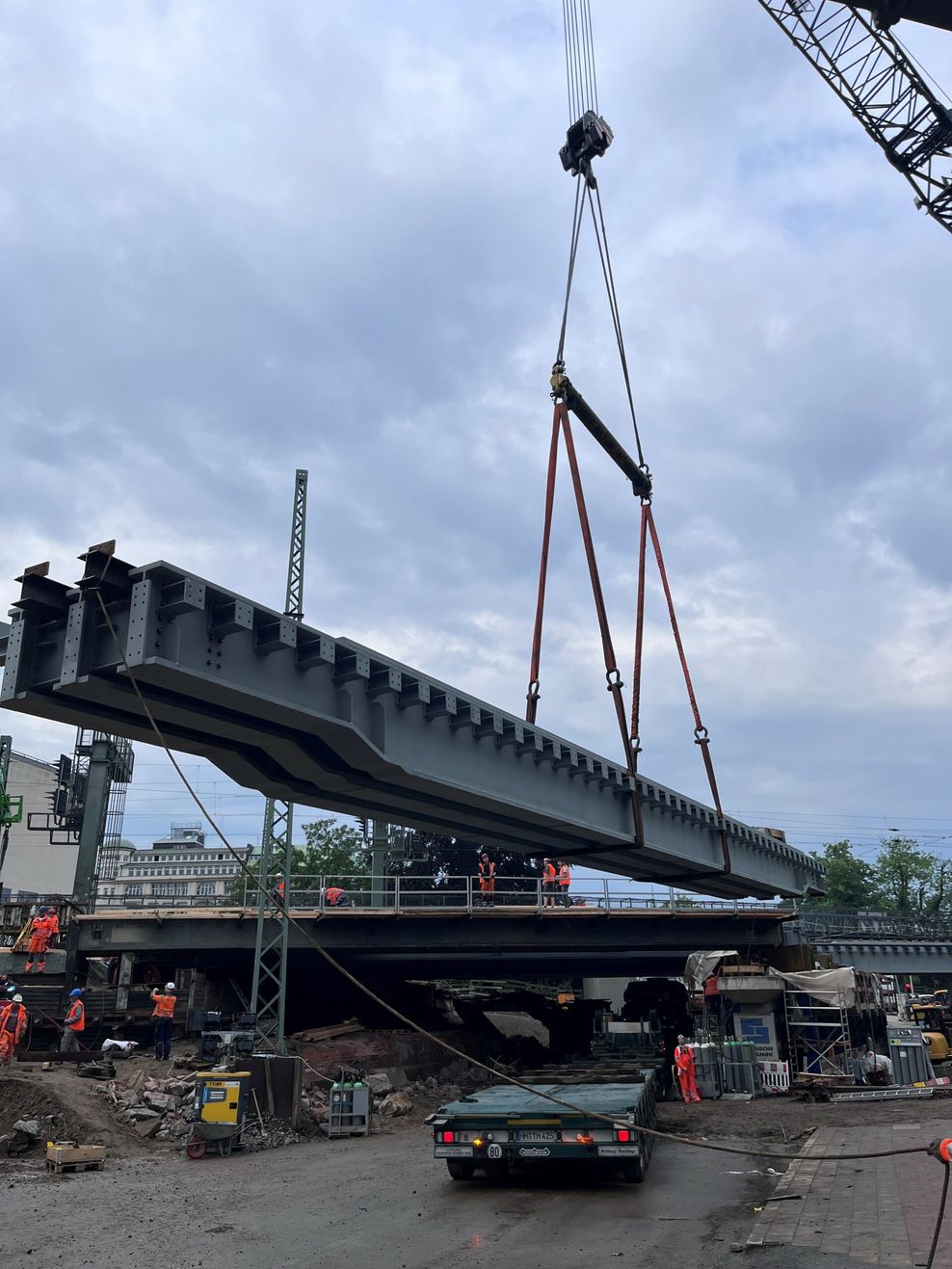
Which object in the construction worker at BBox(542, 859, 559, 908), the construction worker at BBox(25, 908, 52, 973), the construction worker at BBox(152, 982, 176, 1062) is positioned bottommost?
the construction worker at BBox(152, 982, 176, 1062)

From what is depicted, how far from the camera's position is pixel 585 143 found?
23.5 m

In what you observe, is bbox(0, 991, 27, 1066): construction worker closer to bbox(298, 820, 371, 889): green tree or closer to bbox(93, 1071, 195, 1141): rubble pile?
bbox(93, 1071, 195, 1141): rubble pile

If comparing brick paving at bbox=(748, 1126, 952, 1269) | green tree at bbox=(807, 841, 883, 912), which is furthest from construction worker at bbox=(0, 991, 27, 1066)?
green tree at bbox=(807, 841, 883, 912)

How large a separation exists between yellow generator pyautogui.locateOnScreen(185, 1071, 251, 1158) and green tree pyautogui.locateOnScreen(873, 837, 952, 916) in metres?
93.4

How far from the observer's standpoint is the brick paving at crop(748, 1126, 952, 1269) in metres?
8.98

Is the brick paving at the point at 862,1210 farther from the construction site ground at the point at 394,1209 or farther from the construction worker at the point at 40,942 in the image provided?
the construction worker at the point at 40,942

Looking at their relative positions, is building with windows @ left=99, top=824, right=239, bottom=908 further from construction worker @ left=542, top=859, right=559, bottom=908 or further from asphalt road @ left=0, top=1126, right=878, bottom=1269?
asphalt road @ left=0, top=1126, right=878, bottom=1269

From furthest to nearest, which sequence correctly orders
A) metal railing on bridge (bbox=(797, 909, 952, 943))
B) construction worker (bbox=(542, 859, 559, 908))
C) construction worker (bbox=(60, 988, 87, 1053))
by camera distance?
metal railing on bridge (bbox=(797, 909, 952, 943)) < construction worker (bbox=(542, 859, 559, 908)) < construction worker (bbox=(60, 988, 87, 1053))

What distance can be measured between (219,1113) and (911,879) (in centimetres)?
9729

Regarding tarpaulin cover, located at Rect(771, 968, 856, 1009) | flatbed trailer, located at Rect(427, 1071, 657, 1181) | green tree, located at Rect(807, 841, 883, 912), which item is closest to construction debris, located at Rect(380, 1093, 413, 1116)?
flatbed trailer, located at Rect(427, 1071, 657, 1181)

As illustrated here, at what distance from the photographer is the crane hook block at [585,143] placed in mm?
Answer: 23438

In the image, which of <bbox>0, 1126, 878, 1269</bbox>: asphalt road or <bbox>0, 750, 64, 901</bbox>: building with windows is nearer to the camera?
<bbox>0, 1126, 878, 1269</bbox>: asphalt road

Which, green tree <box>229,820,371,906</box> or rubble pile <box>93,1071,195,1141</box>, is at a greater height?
green tree <box>229,820,371,906</box>

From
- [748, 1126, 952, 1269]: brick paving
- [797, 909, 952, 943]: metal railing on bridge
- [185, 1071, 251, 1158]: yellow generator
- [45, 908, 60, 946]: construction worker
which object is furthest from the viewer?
[797, 909, 952, 943]: metal railing on bridge
